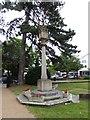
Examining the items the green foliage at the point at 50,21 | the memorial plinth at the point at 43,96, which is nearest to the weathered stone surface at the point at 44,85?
the memorial plinth at the point at 43,96

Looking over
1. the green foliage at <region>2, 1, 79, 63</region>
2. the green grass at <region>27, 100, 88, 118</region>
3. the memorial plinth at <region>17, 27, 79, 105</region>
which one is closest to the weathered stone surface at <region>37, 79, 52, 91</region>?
the memorial plinth at <region>17, 27, 79, 105</region>

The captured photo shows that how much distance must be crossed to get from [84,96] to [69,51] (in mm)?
13841

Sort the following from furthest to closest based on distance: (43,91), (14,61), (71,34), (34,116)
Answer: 1. (14,61)
2. (71,34)
3. (43,91)
4. (34,116)

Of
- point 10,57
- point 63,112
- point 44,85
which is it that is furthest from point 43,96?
point 10,57

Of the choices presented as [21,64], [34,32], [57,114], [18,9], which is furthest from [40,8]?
[57,114]

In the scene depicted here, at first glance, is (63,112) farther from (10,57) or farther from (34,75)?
(10,57)

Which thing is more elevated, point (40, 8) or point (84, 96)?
point (40, 8)

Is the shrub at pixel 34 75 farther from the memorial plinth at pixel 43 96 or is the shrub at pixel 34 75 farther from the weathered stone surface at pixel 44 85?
the weathered stone surface at pixel 44 85

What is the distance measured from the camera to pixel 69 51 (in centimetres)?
2884

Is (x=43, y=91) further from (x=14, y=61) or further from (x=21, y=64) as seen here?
(x=14, y=61)

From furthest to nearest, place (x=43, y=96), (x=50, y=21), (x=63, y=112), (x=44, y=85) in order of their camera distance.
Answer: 1. (x=50, y=21)
2. (x=44, y=85)
3. (x=43, y=96)
4. (x=63, y=112)

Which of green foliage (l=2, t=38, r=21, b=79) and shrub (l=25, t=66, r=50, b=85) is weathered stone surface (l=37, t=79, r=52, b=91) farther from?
green foliage (l=2, t=38, r=21, b=79)

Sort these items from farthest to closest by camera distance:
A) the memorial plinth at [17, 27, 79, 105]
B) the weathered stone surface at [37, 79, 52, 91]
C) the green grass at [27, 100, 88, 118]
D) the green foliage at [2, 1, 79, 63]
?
the green foliage at [2, 1, 79, 63], the weathered stone surface at [37, 79, 52, 91], the memorial plinth at [17, 27, 79, 105], the green grass at [27, 100, 88, 118]

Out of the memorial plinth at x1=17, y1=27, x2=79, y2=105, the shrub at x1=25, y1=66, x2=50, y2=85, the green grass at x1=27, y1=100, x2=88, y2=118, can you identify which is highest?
the shrub at x1=25, y1=66, x2=50, y2=85
